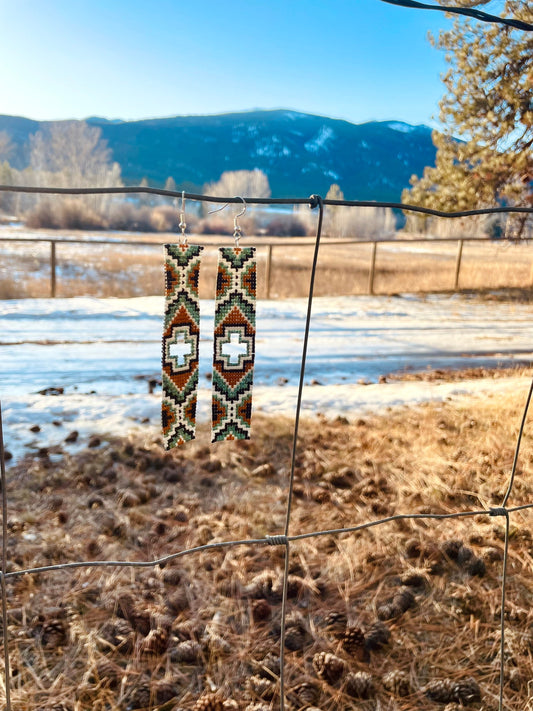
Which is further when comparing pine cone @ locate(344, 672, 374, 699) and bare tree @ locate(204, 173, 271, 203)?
bare tree @ locate(204, 173, 271, 203)

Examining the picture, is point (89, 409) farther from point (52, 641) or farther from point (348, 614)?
point (348, 614)

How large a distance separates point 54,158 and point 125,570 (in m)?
40.8

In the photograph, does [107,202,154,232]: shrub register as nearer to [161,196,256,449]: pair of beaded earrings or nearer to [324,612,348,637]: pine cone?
[324,612,348,637]: pine cone

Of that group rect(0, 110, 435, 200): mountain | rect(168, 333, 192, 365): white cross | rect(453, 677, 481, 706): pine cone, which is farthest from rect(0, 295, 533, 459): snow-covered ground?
rect(0, 110, 435, 200): mountain

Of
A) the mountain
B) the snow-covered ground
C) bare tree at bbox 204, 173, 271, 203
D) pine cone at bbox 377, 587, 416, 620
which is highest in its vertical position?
the mountain

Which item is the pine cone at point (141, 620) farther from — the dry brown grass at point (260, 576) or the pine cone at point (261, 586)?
the pine cone at point (261, 586)

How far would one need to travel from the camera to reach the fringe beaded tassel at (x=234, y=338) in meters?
1.01

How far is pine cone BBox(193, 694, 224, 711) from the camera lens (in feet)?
3.86

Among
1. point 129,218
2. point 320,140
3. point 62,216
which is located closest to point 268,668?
point 62,216

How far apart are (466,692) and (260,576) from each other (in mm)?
618

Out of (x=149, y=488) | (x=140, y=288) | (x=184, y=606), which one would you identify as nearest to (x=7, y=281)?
(x=140, y=288)

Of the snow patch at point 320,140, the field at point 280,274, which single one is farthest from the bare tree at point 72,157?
the snow patch at point 320,140

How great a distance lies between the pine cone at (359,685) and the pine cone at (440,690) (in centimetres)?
13

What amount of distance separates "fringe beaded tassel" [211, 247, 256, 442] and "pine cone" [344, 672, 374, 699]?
2.07 ft
